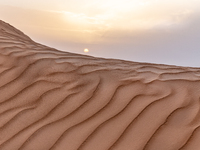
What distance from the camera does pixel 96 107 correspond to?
1.89 m

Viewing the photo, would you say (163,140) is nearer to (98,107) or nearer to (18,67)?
(98,107)

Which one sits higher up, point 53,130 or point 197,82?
point 197,82

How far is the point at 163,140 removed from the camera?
1555 mm

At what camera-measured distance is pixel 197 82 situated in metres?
2.16

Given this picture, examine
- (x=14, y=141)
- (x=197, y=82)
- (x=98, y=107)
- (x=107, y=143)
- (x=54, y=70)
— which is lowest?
(x=14, y=141)

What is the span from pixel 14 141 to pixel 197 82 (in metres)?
1.58

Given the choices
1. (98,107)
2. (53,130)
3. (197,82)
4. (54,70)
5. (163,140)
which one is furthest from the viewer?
(54,70)

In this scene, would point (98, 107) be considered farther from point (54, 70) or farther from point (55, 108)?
point (54, 70)

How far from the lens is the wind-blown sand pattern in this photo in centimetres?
160

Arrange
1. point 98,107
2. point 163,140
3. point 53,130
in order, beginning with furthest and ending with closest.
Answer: point 98,107, point 53,130, point 163,140

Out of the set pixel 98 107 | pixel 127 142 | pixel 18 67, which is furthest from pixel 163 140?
pixel 18 67

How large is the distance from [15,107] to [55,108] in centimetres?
33

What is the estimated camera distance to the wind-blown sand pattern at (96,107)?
1598mm

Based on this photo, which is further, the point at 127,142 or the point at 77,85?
the point at 77,85
